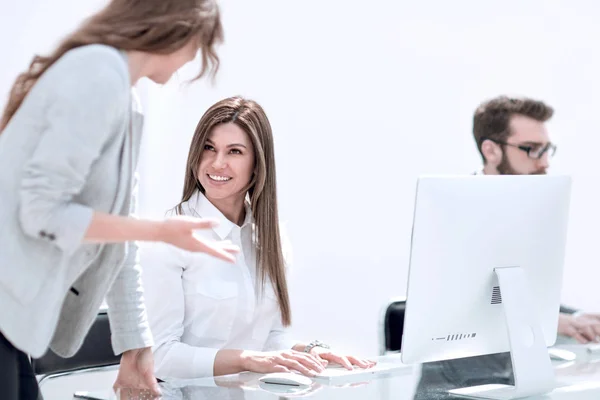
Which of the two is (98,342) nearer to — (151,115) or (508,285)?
(508,285)

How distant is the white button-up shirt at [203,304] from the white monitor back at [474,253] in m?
0.69

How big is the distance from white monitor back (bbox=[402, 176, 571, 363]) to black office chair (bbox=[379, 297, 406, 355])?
785mm

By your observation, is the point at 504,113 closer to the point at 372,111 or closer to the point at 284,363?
the point at 372,111

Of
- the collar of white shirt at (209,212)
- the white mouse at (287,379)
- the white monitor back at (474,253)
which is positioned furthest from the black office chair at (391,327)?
the white mouse at (287,379)

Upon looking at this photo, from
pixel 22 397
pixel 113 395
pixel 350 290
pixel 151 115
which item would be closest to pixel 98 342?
pixel 113 395

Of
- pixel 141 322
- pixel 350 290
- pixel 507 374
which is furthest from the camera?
pixel 350 290

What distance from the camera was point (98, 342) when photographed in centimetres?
268

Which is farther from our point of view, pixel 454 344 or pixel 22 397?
pixel 454 344

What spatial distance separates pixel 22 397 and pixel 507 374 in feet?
4.05

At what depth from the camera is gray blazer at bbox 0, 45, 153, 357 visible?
1.30 metres

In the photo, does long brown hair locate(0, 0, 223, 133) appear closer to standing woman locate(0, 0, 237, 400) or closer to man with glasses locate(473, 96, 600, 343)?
standing woman locate(0, 0, 237, 400)

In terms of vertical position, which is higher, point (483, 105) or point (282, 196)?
Answer: point (483, 105)

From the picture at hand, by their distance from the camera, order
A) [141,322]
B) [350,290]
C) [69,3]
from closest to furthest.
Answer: [141,322]
[69,3]
[350,290]

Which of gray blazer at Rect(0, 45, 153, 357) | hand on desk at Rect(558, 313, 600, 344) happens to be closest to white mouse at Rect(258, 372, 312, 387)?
gray blazer at Rect(0, 45, 153, 357)
